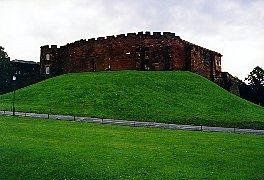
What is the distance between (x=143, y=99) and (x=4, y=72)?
133 feet

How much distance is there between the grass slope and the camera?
1362 inches

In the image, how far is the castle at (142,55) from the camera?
5538 centimetres

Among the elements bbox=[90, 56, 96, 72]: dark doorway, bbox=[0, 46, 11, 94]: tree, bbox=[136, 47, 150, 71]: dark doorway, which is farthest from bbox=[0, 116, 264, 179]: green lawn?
bbox=[0, 46, 11, 94]: tree

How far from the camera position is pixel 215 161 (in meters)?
15.0

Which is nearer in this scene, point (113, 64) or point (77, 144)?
point (77, 144)

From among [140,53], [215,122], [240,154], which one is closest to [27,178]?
[240,154]

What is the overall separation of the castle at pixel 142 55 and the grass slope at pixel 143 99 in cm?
296

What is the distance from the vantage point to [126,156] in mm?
15445

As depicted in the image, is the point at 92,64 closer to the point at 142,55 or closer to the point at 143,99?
the point at 142,55

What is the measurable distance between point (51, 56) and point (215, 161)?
188 feet

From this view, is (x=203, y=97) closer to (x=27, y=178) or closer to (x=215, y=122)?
(x=215, y=122)

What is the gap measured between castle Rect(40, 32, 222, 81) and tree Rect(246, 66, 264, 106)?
432 inches

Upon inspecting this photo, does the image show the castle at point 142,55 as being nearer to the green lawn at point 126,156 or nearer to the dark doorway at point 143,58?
the dark doorway at point 143,58

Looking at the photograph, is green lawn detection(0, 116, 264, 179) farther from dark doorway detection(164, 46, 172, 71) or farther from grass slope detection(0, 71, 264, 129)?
dark doorway detection(164, 46, 172, 71)
